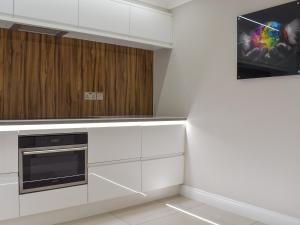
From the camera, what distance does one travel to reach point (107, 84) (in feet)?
11.5

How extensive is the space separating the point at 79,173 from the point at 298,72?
6.87 feet

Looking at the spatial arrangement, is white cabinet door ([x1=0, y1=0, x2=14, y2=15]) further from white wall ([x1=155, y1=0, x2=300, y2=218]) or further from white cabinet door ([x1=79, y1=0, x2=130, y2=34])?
white wall ([x1=155, y1=0, x2=300, y2=218])

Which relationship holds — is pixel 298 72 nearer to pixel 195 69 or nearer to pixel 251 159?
pixel 251 159

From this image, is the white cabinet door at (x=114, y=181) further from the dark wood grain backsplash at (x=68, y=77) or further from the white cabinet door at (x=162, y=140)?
the dark wood grain backsplash at (x=68, y=77)

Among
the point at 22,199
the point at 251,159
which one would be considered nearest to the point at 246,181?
the point at 251,159

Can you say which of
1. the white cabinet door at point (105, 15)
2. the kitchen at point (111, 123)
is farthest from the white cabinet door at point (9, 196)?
the white cabinet door at point (105, 15)

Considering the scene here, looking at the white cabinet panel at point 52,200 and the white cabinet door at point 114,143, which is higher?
the white cabinet door at point 114,143

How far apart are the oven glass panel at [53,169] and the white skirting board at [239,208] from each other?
1348 mm

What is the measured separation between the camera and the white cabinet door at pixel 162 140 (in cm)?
306

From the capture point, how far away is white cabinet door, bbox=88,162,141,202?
2672 mm

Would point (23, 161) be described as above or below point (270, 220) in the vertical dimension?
above

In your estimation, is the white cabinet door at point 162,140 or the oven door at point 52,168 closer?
the oven door at point 52,168

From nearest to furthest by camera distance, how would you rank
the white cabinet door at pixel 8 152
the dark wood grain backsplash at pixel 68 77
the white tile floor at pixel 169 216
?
1. the white cabinet door at pixel 8 152
2. the white tile floor at pixel 169 216
3. the dark wood grain backsplash at pixel 68 77

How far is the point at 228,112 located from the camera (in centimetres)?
293
